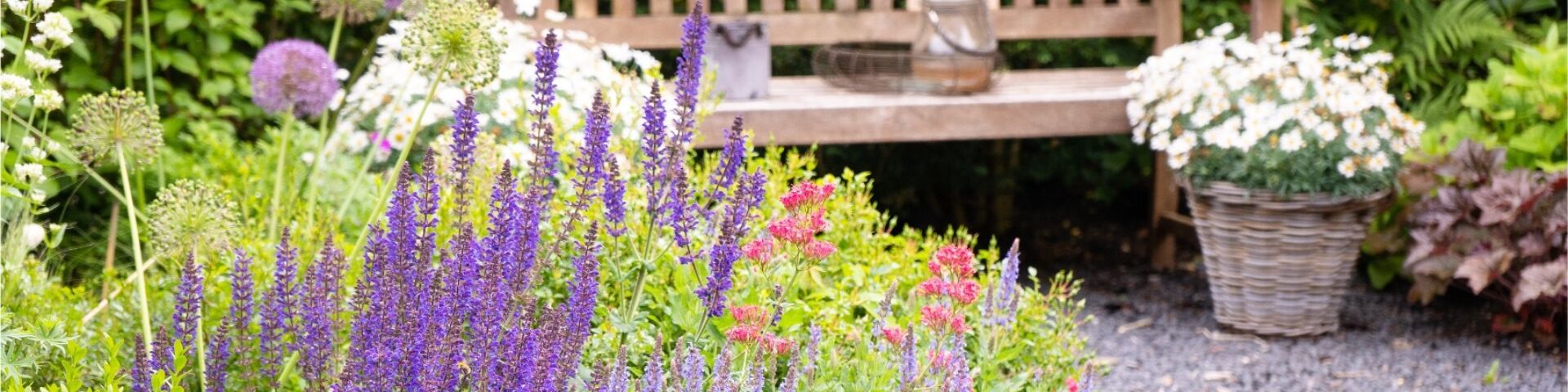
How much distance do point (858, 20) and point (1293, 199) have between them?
5.06 ft

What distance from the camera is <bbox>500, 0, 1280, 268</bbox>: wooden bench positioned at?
3973mm

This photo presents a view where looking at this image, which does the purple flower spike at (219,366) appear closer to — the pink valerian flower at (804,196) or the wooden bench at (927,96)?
the pink valerian flower at (804,196)

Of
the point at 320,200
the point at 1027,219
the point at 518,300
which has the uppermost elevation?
the point at 518,300

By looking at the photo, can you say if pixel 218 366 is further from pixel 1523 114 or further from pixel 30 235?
pixel 1523 114

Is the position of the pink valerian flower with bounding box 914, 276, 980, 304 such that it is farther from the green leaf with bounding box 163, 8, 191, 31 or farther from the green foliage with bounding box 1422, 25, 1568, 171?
the green leaf with bounding box 163, 8, 191, 31

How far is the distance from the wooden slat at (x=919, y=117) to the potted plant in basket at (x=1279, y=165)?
0.22 metres

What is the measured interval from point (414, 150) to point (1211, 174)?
207 cm

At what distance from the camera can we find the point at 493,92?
3723mm

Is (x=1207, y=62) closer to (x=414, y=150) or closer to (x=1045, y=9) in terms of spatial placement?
(x=1045, y=9)

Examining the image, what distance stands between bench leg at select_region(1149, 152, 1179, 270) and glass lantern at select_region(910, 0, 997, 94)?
0.85 meters

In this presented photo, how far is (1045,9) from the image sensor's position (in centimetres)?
474

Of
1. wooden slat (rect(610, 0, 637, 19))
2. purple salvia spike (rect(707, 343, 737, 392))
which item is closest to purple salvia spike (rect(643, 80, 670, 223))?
purple salvia spike (rect(707, 343, 737, 392))

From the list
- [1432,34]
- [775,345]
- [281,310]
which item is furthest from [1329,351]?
[281,310]

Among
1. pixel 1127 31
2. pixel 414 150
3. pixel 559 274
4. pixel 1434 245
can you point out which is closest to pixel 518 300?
pixel 559 274
